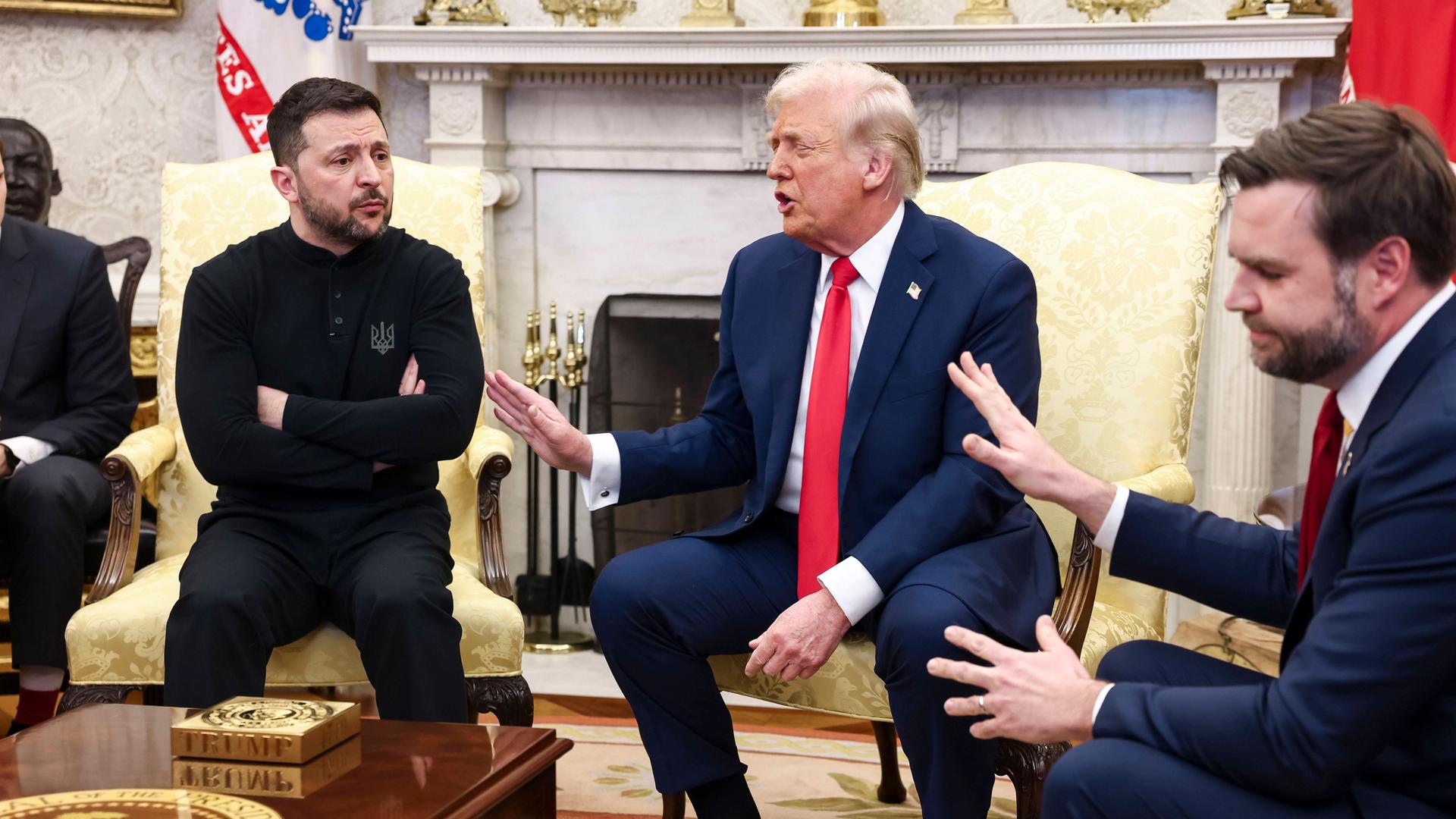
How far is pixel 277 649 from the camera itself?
246cm

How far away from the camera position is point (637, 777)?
304 centimetres

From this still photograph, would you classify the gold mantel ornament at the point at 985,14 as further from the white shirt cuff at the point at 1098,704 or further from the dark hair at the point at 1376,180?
the white shirt cuff at the point at 1098,704

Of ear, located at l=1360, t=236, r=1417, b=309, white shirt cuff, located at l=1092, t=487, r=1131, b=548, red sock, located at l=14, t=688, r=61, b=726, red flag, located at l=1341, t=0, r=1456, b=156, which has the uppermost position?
red flag, located at l=1341, t=0, r=1456, b=156

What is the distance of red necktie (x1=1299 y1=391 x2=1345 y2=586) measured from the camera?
5.47ft

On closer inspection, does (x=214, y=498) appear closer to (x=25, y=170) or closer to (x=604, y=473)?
(x=604, y=473)

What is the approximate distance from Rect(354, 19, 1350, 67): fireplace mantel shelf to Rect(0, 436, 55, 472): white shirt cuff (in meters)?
1.59

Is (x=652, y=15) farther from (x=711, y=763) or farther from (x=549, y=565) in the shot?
(x=711, y=763)

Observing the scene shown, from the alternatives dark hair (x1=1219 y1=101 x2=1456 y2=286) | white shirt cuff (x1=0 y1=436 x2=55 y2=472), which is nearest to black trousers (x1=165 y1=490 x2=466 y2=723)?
white shirt cuff (x1=0 y1=436 x2=55 y2=472)

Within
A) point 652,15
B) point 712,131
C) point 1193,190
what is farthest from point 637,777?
point 652,15

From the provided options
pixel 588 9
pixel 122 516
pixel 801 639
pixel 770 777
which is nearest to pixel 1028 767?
pixel 801 639

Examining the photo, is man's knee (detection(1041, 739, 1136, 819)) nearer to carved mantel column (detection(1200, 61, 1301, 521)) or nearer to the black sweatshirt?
the black sweatshirt

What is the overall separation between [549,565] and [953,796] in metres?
2.49

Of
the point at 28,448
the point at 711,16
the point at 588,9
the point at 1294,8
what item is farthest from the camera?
the point at 588,9

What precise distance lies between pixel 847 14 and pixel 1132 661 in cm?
236
